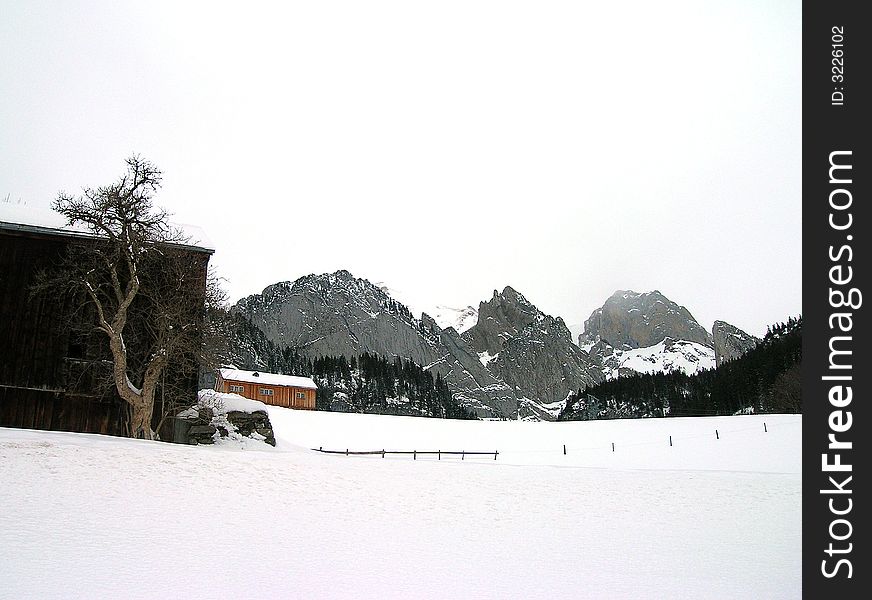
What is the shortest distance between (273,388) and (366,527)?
200ft

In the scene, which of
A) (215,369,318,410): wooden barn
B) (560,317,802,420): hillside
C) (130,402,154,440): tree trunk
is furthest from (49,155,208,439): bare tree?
(560,317,802,420): hillside

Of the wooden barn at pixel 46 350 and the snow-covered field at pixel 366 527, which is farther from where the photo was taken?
the wooden barn at pixel 46 350

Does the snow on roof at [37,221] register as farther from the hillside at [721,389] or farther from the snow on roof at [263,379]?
the hillside at [721,389]

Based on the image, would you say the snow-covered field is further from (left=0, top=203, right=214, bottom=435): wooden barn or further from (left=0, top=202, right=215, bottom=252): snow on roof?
(left=0, top=202, right=215, bottom=252): snow on roof

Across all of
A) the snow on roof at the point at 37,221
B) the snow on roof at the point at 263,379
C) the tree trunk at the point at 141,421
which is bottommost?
the tree trunk at the point at 141,421

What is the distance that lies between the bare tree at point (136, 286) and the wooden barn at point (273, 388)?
→ 152ft

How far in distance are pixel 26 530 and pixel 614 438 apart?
48.7 m

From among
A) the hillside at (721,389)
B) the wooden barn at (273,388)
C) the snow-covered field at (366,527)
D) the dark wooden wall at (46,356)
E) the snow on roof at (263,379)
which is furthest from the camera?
the hillside at (721,389)

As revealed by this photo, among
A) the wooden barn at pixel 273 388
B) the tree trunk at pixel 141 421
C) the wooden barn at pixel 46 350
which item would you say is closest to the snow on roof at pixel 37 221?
the wooden barn at pixel 46 350

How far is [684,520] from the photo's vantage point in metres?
17.4

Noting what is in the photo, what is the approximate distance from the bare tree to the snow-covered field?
2.81 m

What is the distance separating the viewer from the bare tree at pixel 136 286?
22312 mm

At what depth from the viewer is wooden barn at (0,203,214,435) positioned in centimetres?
2228

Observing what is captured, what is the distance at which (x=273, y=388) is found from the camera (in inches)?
2879
